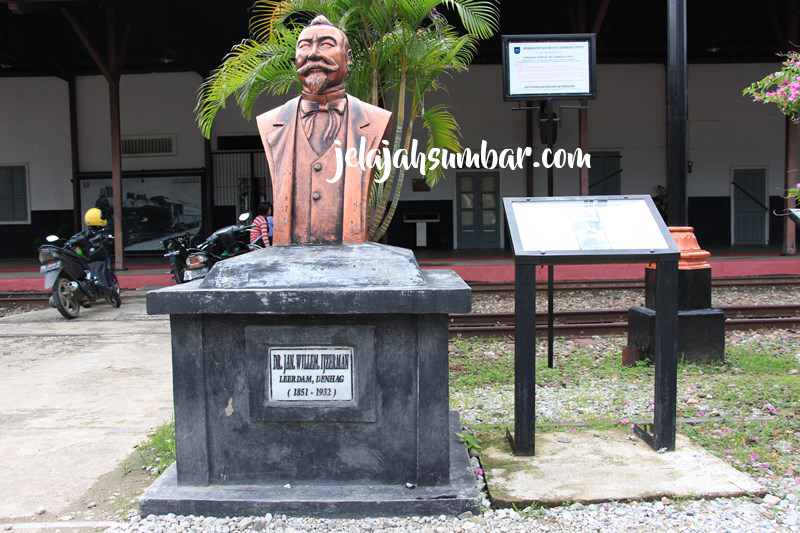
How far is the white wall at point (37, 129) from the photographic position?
15.9 meters

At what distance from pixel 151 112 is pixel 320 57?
14138 mm

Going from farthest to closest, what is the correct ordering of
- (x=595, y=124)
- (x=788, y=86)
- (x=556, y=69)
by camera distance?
(x=595, y=124) → (x=556, y=69) → (x=788, y=86)

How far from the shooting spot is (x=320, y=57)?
3090 mm

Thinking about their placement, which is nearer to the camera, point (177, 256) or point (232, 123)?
point (177, 256)

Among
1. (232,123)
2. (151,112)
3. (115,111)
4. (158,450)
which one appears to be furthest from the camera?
(151,112)

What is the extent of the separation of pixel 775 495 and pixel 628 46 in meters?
14.9

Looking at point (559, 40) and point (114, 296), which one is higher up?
point (559, 40)

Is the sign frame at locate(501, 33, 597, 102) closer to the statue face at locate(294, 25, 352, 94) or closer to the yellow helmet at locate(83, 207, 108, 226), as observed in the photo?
the statue face at locate(294, 25, 352, 94)

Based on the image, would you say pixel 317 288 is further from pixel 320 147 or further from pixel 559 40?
pixel 559 40

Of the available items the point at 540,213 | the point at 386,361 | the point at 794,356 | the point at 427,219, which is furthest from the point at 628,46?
the point at 386,361

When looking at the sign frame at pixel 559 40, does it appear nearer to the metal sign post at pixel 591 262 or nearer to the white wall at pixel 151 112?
the metal sign post at pixel 591 262

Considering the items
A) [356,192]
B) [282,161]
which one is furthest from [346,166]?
[282,161]

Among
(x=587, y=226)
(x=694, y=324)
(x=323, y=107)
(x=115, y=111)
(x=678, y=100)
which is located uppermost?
(x=115, y=111)

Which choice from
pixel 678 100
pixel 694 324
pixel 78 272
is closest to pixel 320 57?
pixel 678 100
